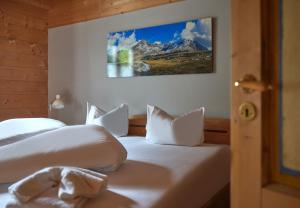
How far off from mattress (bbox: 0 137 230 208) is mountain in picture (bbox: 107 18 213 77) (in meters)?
0.97

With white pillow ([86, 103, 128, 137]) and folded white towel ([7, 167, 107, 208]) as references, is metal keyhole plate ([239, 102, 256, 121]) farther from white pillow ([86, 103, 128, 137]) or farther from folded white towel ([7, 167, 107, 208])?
white pillow ([86, 103, 128, 137])

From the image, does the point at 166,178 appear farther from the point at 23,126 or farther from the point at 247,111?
the point at 23,126

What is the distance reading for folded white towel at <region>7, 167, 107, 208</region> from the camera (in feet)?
3.63

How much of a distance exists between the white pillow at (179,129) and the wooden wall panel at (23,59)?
217cm

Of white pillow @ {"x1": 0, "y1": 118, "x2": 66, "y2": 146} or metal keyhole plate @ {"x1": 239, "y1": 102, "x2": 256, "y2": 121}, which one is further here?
white pillow @ {"x1": 0, "y1": 118, "x2": 66, "y2": 146}

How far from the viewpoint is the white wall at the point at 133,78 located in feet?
9.21

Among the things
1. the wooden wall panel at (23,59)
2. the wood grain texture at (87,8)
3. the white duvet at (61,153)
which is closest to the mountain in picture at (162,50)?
the wood grain texture at (87,8)

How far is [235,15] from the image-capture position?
0.78m

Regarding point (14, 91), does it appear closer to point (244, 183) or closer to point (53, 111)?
point (53, 111)

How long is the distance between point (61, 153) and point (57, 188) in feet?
1.01

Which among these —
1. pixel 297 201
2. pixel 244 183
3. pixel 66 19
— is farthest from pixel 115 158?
pixel 66 19

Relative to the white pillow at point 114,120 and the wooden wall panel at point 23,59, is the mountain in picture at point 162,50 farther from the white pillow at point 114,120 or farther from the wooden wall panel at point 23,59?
the wooden wall panel at point 23,59

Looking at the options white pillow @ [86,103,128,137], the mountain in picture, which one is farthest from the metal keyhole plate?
white pillow @ [86,103,128,137]

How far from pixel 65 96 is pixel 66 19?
1.13 metres
